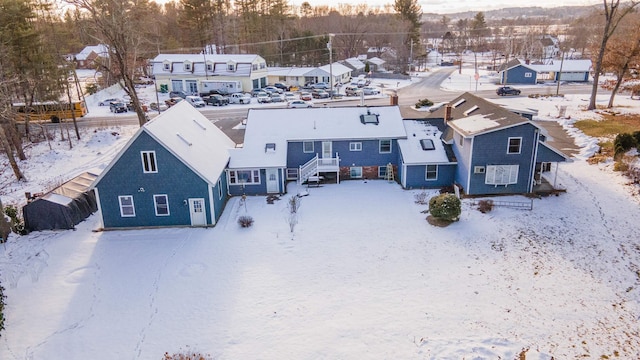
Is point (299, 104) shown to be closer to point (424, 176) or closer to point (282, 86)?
point (282, 86)

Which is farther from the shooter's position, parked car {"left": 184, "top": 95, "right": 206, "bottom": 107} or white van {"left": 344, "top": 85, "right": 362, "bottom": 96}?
white van {"left": 344, "top": 85, "right": 362, "bottom": 96}

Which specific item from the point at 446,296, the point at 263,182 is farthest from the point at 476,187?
the point at 263,182

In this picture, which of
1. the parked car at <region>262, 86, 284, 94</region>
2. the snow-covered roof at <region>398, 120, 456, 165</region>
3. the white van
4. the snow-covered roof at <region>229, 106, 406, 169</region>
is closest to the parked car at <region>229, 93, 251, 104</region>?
the parked car at <region>262, 86, 284, 94</region>

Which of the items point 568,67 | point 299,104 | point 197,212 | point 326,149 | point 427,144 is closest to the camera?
point 197,212

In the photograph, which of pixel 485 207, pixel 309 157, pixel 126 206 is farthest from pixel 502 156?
pixel 126 206

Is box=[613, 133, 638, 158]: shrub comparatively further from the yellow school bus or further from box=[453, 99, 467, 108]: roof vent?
the yellow school bus

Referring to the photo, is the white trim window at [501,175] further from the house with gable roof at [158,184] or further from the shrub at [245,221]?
the house with gable roof at [158,184]

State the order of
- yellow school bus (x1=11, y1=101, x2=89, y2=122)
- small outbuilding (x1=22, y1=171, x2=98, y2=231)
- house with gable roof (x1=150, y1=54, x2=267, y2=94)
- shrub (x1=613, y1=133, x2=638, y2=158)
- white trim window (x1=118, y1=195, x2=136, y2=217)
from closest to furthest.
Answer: small outbuilding (x1=22, y1=171, x2=98, y2=231)
white trim window (x1=118, y1=195, x2=136, y2=217)
shrub (x1=613, y1=133, x2=638, y2=158)
yellow school bus (x1=11, y1=101, x2=89, y2=122)
house with gable roof (x1=150, y1=54, x2=267, y2=94)
